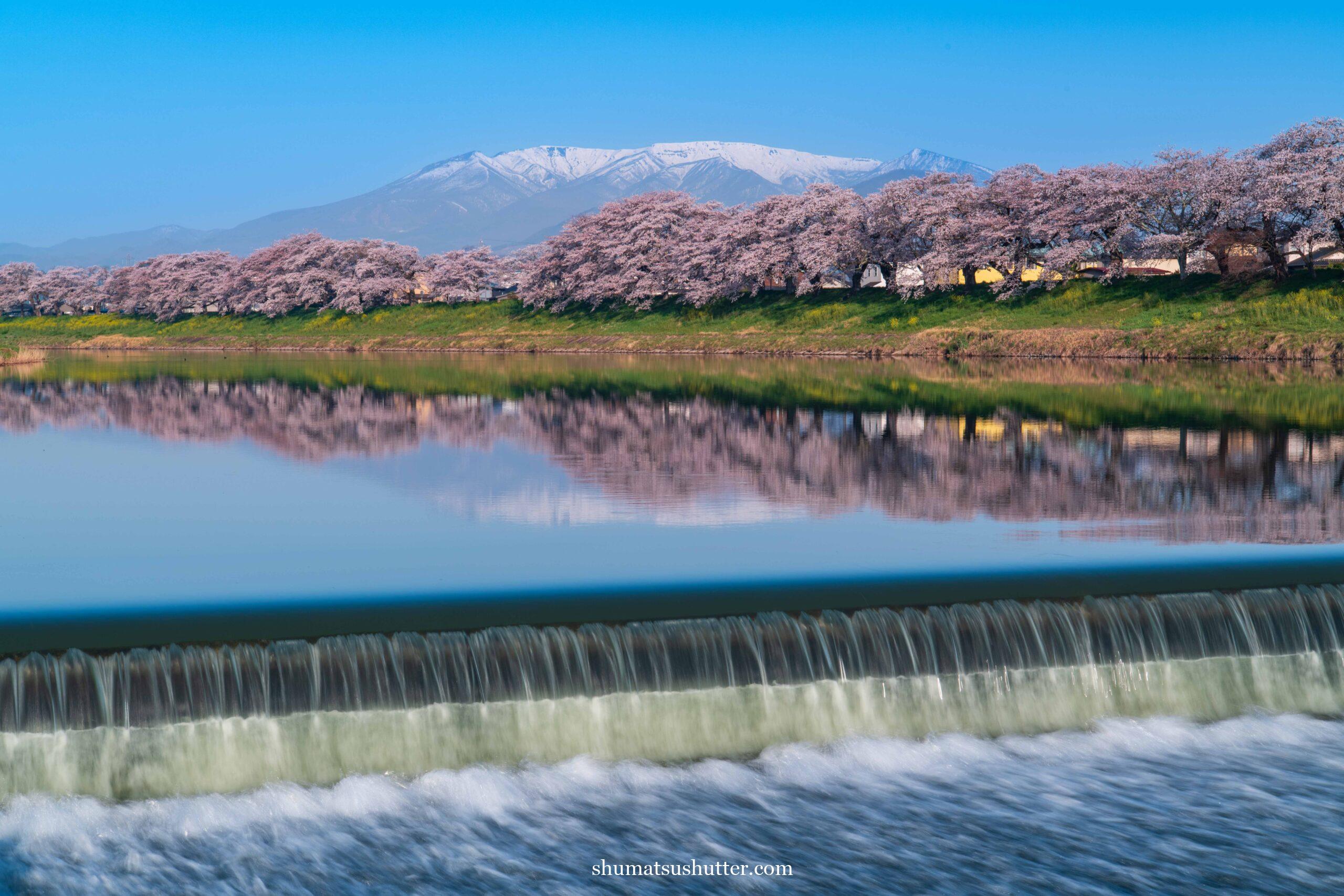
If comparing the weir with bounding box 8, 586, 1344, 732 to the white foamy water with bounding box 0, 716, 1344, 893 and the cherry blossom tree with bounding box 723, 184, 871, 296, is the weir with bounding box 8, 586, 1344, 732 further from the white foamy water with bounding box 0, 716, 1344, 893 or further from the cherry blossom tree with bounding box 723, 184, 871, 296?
the cherry blossom tree with bounding box 723, 184, 871, 296

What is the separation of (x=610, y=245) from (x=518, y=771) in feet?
249

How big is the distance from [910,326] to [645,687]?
54.9 meters

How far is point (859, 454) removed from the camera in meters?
22.3

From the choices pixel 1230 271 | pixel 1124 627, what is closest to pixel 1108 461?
pixel 1124 627

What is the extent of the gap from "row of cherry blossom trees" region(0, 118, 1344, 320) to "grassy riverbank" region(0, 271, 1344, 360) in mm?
1576

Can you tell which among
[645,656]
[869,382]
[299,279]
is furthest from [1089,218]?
[299,279]

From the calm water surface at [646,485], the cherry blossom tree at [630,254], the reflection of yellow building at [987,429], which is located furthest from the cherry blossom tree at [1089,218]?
the reflection of yellow building at [987,429]

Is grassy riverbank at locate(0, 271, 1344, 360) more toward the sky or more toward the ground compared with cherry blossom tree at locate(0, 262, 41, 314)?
more toward the ground

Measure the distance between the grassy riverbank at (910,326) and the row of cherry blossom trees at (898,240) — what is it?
5.17ft

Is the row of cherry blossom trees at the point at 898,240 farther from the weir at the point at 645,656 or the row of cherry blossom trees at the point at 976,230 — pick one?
the weir at the point at 645,656

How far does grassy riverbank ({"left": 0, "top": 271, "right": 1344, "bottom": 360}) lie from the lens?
5109 centimetres

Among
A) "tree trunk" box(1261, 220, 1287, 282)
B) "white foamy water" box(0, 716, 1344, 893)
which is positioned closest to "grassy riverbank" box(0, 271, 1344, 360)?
"tree trunk" box(1261, 220, 1287, 282)

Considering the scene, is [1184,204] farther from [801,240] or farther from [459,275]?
[459,275]

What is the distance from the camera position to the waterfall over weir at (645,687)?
9.26m
